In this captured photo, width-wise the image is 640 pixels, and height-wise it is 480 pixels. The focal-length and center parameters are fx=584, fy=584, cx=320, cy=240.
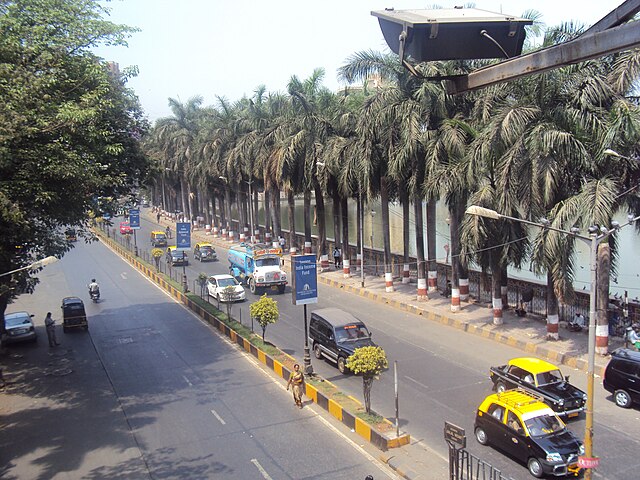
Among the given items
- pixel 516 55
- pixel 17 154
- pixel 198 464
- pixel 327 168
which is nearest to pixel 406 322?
pixel 327 168

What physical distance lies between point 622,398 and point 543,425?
183 inches

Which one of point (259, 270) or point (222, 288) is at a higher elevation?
point (259, 270)

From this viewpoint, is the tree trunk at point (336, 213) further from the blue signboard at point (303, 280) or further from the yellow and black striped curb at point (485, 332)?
the blue signboard at point (303, 280)

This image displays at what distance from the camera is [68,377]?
68.8ft

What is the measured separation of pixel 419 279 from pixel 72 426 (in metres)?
18.2

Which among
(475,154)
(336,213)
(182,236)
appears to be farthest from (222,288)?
(475,154)

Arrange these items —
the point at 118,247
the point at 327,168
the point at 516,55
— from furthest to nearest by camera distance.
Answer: the point at 118,247 → the point at 327,168 → the point at 516,55

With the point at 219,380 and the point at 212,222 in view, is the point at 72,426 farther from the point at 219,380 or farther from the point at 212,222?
the point at 212,222

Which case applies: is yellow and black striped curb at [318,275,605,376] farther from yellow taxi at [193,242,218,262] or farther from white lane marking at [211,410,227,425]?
yellow taxi at [193,242,218,262]

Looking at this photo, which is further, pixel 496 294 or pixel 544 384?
pixel 496 294

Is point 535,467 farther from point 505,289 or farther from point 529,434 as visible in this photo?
point 505,289

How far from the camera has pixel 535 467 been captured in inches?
474

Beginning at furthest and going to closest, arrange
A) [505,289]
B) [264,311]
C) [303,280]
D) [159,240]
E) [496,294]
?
1. [159,240]
2. [505,289]
3. [496,294]
4. [264,311]
5. [303,280]

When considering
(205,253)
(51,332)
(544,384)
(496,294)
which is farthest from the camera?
(205,253)
